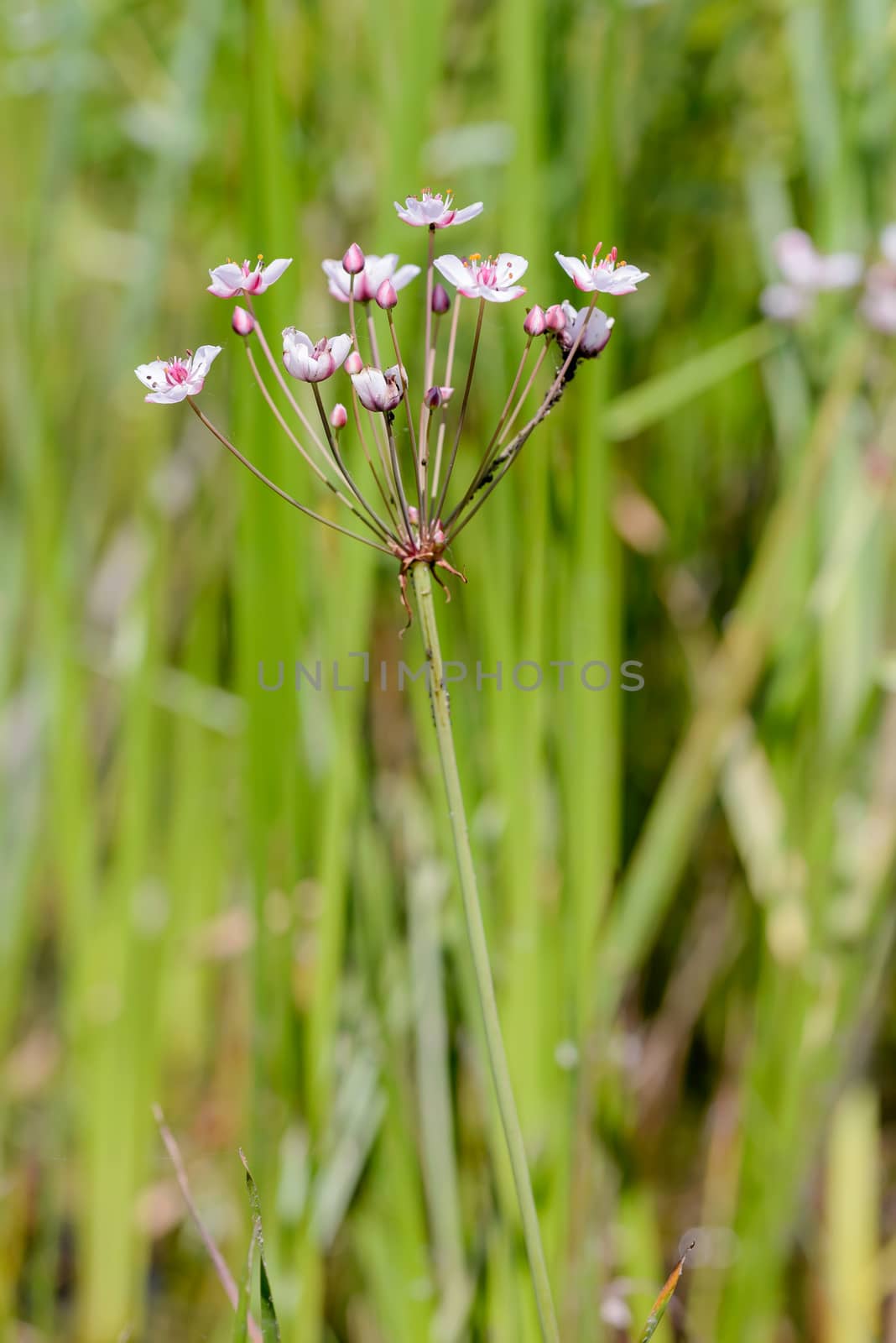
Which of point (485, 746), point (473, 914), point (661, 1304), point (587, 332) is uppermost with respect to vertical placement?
A: point (587, 332)

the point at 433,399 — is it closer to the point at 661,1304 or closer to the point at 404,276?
the point at 404,276

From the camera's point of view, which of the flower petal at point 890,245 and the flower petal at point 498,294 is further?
the flower petal at point 890,245

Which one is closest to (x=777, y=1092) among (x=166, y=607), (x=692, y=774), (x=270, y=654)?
(x=692, y=774)

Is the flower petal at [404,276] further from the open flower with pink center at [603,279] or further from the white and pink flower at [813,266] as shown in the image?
the white and pink flower at [813,266]

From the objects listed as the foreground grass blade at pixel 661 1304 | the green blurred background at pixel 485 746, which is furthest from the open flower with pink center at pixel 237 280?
the foreground grass blade at pixel 661 1304

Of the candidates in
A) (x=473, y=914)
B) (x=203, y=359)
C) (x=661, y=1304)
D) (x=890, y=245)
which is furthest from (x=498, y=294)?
(x=890, y=245)

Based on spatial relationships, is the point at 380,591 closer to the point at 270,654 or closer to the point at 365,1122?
the point at 270,654
